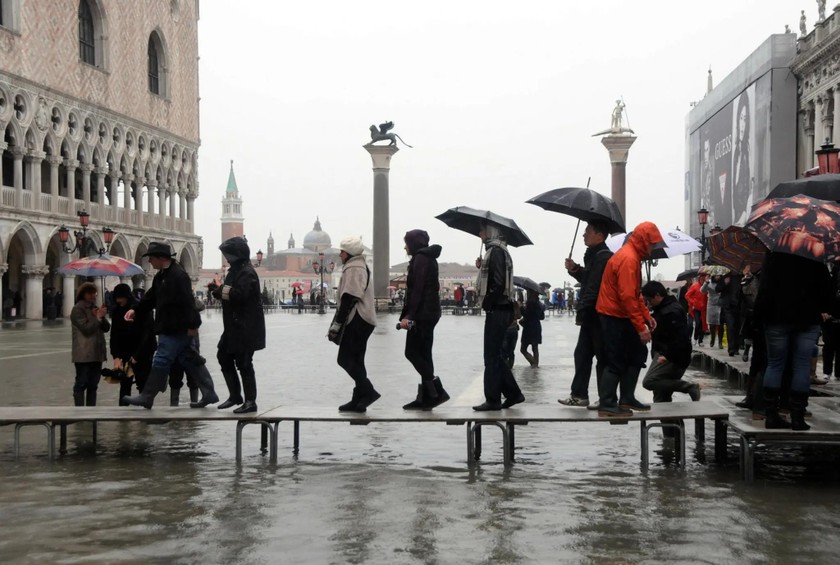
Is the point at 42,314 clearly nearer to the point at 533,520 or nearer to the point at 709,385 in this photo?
the point at 709,385

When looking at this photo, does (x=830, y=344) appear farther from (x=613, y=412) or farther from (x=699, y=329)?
(x=699, y=329)

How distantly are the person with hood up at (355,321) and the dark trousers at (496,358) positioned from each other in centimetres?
87

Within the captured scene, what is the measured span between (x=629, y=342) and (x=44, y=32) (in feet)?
125

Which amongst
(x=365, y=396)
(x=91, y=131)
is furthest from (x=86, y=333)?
(x=91, y=131)

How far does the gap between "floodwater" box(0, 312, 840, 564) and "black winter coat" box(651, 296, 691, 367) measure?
0.70 m

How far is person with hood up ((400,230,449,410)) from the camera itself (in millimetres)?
8633

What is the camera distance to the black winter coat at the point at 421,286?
8633 millimetres

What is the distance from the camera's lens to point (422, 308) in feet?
28.4

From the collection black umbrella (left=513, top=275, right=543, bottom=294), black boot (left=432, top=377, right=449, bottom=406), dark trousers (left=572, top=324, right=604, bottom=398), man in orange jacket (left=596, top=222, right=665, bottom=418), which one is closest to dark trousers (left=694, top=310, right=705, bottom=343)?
black umbrella (left=513, top=275, right=543, bottom=294)

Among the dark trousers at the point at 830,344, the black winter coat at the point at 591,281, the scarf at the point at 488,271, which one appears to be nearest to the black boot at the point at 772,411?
the black winter coat at the point at 591,281

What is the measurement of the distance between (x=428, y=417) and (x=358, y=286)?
1.14m

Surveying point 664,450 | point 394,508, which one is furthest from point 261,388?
point 394,508

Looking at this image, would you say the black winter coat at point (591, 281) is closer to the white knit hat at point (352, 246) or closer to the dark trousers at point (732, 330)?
the white knit hat at point (352, 246)

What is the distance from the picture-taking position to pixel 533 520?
6168mm
